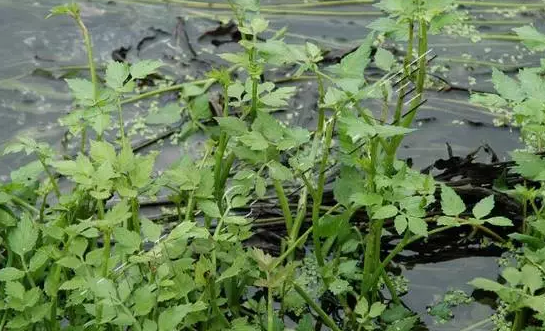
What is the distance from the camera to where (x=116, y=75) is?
6.67 ft

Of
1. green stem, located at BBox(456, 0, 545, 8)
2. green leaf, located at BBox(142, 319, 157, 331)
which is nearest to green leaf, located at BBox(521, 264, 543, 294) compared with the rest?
green leaf, located at BBox(142, 319, 157, 331)

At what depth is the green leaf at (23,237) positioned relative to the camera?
6.53ft

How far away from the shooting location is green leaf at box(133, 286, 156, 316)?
5.68 ft

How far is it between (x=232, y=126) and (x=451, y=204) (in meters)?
0.48

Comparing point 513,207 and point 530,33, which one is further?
point 513,207

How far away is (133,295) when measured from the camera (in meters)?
1.79

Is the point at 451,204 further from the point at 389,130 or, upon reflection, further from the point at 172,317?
the point at 172,317

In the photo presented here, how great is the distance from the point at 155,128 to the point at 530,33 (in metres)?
1.37

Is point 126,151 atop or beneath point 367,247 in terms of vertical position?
atop

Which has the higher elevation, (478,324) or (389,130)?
(389,130)

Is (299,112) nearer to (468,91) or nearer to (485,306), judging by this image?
(468,91)

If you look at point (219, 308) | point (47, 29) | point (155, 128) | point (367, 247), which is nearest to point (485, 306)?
point (367, 247)

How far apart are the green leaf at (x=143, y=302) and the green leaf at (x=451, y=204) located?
0.64 m

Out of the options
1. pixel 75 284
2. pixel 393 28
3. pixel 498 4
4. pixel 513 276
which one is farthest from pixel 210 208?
pixel 498 4
